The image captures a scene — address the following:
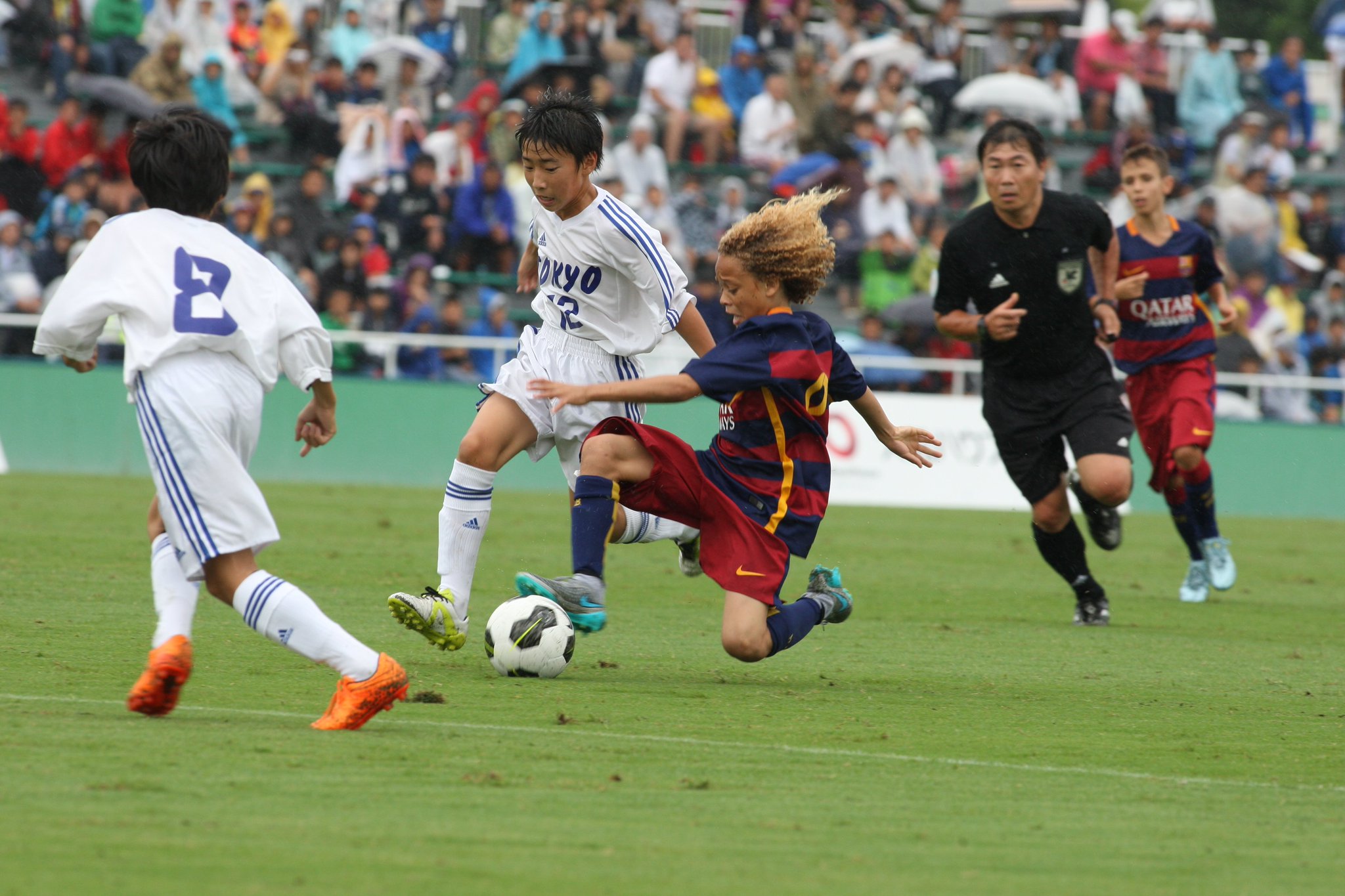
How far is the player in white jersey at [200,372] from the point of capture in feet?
15.6

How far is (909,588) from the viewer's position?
33.7ft

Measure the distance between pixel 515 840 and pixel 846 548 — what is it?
911cm

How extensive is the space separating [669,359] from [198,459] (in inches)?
502

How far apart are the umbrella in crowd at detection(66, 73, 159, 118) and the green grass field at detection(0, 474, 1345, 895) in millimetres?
10167

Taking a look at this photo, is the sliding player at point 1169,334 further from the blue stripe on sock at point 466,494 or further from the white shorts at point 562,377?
the blue stripe on sock at point 466,494

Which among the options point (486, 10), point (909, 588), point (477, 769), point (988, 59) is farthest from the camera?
point (988, 59)

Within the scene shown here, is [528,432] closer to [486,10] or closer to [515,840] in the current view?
[515,840]

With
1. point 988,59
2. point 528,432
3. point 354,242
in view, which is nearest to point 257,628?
point 528,432

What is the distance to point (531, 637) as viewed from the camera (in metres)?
6.16

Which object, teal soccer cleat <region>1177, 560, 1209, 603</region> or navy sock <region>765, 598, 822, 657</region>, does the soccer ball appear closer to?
navy sock <region>765, 598, 822, 657</region>

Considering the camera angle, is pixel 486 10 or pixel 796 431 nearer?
pixel 796 431

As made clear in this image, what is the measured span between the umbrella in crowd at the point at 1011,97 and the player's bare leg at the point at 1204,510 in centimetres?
1387

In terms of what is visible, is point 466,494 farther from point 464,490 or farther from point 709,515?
point 709,515

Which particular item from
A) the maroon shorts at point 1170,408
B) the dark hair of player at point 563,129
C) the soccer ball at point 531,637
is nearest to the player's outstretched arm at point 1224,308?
the maroon shorts at point 1170,408
